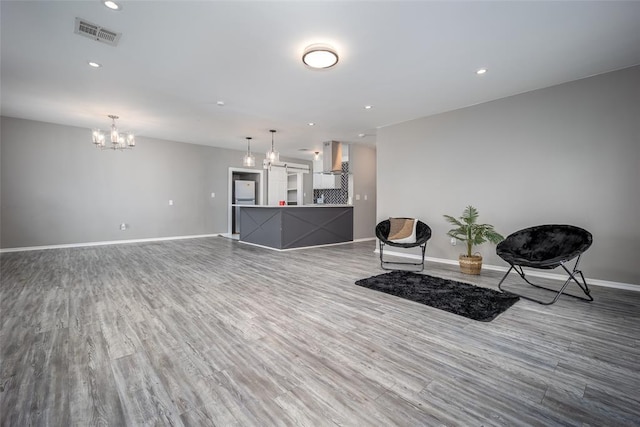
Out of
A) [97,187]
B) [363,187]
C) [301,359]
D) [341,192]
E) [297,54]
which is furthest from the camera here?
[341,192]

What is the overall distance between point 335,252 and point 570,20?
15.3ft

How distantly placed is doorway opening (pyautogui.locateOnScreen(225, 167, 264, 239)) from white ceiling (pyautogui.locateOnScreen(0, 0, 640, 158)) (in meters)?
3.80

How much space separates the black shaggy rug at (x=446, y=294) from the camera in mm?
2588

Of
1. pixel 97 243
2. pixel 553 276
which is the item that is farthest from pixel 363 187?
pixel 97 243

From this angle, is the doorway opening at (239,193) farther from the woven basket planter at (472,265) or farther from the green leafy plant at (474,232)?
the woven basket planter at (472,265)

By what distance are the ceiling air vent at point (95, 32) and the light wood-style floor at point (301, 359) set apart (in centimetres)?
266

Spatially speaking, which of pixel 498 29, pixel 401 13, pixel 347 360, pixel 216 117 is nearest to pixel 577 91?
pixel 498 29

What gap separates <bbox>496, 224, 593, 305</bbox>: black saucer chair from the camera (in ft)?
9.00

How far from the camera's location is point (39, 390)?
1.44 meters

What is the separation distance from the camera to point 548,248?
316 cm

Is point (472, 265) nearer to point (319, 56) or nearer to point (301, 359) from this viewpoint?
point (301, 359)

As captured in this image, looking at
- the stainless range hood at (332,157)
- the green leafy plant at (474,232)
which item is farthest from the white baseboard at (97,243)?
the green leafy plant at (474,232)

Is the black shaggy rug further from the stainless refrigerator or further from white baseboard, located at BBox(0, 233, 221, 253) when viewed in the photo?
the stainless refrigerator

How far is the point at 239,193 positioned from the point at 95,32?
6.37 metres
